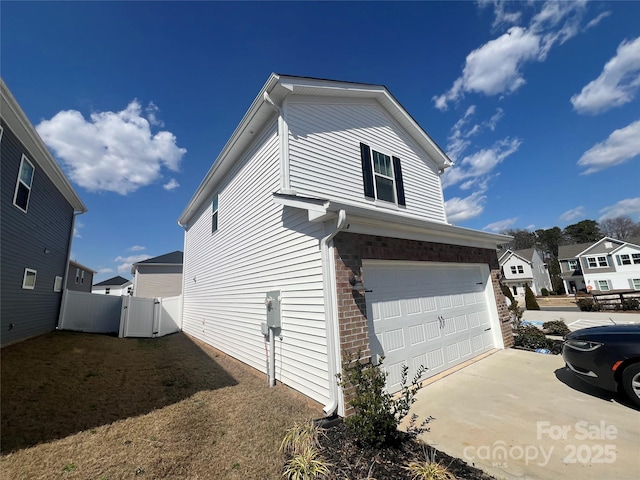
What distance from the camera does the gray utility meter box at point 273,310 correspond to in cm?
547

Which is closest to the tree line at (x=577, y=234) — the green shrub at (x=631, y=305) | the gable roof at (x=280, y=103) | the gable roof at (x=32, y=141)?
the green shrub at (x=631, y=305)

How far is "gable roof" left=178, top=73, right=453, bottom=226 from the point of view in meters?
5.90

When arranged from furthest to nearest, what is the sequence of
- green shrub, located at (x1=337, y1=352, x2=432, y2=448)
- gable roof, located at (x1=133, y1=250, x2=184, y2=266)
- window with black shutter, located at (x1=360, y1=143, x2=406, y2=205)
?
gable roof, located at (x1=133, y1=250, x2=184, y2=266) < window with black shutter, located at (x1=360, y1=143, x2=406, y2=205) < green shrub, located at (x1=337, y1=352, x2=432, y2=448)

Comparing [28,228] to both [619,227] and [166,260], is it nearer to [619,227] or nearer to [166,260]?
[166,260]

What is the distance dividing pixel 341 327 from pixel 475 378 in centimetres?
348

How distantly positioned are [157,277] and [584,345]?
26.3 meters

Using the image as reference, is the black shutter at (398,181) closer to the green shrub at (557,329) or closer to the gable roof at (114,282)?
the green shrub at (557,329)

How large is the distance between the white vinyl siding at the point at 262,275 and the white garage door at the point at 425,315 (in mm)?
1084

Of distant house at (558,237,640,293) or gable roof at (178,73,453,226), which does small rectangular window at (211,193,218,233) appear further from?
distant house at (558,237,640,293)

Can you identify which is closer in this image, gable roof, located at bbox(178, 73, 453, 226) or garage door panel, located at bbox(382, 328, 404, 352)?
garage door panel, located at bbox(382, 328, 404, 352)

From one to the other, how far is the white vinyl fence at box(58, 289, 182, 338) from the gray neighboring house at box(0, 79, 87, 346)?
1.98 ft

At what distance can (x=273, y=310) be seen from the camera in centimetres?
553

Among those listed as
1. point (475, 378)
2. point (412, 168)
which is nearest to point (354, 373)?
point (475, 378)

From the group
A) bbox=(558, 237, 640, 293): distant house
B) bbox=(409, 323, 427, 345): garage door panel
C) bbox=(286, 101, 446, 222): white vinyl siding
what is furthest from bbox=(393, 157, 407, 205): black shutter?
bbox=(558, 237, 640, 293): distant house
